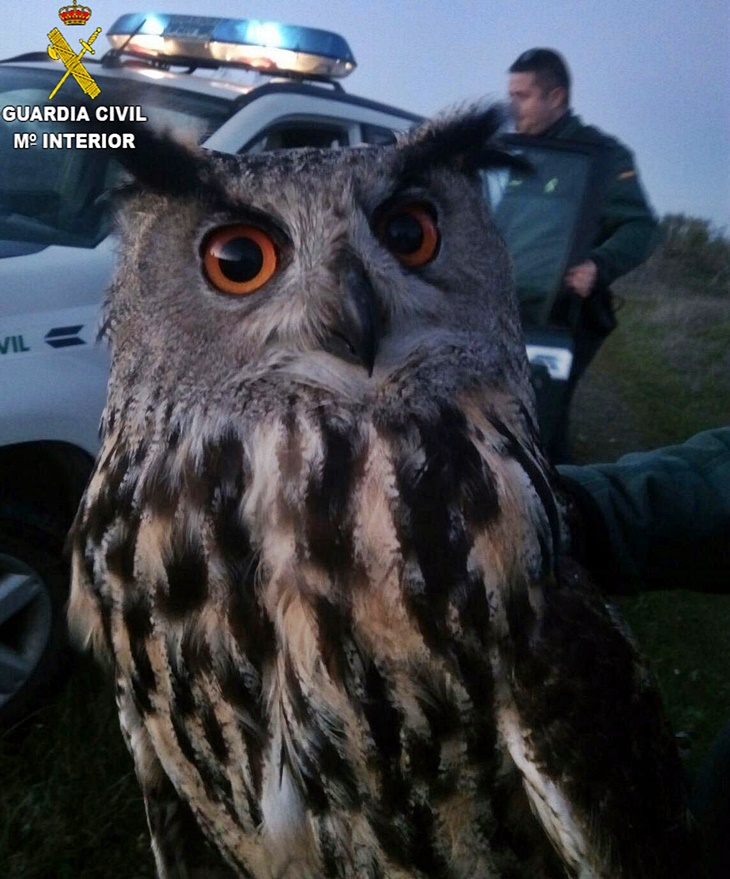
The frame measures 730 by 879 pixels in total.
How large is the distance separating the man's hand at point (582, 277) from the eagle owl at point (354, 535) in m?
0.60

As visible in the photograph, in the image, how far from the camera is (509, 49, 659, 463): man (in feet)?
5.09

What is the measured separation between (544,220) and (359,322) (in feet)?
2.77

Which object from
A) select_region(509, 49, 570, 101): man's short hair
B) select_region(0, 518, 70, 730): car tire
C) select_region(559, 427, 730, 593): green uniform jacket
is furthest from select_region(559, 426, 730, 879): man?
select_region(0, 518, 70, 730): car tire

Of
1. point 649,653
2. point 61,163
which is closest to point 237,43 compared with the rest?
point 61,163

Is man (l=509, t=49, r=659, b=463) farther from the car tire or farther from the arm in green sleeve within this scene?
the car tire

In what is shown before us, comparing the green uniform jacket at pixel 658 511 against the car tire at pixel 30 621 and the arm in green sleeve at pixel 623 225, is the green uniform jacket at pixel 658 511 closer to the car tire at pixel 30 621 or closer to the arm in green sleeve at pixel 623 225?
the arm in green sleeve at pixel 623 225

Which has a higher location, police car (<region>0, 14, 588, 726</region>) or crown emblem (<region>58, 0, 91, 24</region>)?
crown emblem (<region>58, 0, 91, 24</region>)

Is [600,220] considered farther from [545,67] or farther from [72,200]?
[72,200]

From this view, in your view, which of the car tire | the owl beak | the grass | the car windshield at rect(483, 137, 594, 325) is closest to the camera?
the owl beak

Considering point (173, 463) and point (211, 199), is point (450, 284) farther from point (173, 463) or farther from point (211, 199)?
point (173, 463)

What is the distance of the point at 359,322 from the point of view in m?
1.21

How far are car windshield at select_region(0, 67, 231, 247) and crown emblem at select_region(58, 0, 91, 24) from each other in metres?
0.11

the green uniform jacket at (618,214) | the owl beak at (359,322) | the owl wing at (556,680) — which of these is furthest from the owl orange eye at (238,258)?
the green uniform jacket at (618,214)

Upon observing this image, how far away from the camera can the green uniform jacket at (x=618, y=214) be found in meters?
1.69
